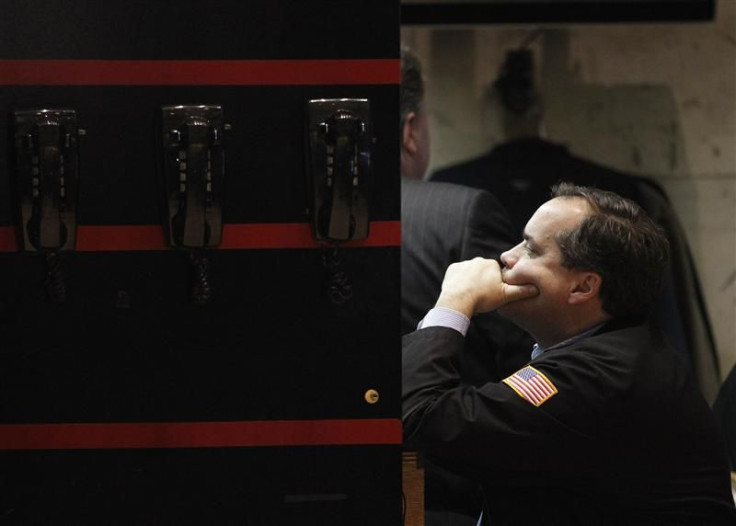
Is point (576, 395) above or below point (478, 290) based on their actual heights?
below

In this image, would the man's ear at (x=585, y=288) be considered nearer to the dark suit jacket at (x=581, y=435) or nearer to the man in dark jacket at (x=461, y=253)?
the dark suit jacket at (x=581, y=435)

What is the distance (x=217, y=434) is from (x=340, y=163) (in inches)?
16.9

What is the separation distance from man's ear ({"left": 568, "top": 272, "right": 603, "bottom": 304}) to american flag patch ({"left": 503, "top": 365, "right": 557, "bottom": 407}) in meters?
0.16

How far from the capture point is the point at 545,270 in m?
2.07

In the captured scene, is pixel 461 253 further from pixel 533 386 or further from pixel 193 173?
pixel 193 173

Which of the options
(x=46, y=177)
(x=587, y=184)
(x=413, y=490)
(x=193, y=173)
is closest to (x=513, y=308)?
(x=413, y=490)

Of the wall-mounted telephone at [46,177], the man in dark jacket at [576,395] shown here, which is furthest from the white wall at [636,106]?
the wall-mounted telephone at [46,177]

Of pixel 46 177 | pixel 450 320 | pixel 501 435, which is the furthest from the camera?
pixel 450 320

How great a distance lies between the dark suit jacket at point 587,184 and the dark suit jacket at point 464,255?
1194 mm

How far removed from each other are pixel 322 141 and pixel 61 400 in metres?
0.53

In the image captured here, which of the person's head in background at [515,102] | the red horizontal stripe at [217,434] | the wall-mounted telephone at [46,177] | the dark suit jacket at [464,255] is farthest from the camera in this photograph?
the person's head in background at [515,102]

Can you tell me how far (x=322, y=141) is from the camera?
1.70m

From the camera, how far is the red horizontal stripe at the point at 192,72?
68.1 inches

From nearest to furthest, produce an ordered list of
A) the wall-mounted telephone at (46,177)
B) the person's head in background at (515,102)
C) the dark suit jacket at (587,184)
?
the wall-mounted telephone at (46,177) < the dark suit jacket at (587,184) < the person's head in background at (515,102)
